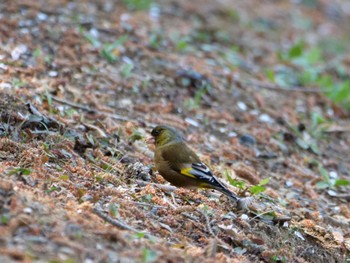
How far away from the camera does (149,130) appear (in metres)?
6.87

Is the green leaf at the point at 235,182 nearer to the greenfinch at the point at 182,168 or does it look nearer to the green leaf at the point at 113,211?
the greenfinch at the point at 182,168

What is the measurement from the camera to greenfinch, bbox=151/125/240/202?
17.9 ft

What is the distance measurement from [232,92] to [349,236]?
121 inches

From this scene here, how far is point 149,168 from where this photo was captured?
19.6 ft

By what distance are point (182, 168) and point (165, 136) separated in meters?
0.51

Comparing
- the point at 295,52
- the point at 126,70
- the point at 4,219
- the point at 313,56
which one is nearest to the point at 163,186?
the point at 4,219

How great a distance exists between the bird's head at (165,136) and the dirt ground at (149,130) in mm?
252

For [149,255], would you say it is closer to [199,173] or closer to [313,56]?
[199,173]

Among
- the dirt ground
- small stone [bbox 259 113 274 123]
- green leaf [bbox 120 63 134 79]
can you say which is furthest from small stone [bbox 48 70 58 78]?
small stone [bbox 259 113 274 123]

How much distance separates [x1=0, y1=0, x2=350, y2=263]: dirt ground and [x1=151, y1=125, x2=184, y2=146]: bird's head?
25 centimetres

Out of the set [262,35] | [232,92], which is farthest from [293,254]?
[262,35]

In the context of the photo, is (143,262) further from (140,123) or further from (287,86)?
(287,86)

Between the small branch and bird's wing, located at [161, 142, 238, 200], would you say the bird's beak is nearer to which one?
bird's wing, located at [161, 142, 238, 200]

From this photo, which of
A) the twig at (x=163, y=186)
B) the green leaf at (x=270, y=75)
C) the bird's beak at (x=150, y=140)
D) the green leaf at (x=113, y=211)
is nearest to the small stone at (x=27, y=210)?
the green leaf at (x=113, y=211)
